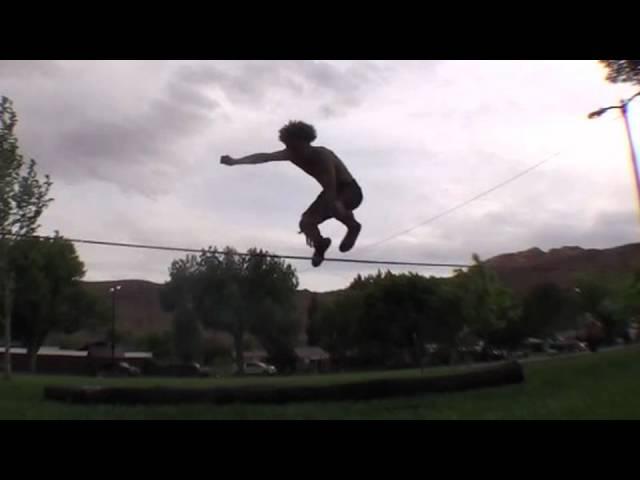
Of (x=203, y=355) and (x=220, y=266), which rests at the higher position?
(x=220, y=266)

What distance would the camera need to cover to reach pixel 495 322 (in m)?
16.8

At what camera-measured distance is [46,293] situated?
1942 cm

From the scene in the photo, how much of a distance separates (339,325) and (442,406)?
7.25 metres

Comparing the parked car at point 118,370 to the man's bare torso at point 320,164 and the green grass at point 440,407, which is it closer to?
the green grass at point 440,407

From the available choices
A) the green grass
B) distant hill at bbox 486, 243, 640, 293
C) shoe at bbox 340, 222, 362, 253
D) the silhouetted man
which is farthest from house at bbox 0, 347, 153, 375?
the silhouetted man

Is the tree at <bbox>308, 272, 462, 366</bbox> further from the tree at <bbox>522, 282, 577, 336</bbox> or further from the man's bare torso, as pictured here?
the man's bare torso

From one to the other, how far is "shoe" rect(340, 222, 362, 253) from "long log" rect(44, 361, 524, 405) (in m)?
2.65

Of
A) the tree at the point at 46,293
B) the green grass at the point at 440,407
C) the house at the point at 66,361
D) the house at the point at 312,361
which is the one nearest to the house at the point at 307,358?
the house at the point at 312,361

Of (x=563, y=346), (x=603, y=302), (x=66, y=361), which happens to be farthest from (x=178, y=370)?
(x=563, y=346)

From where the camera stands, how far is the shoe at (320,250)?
5406 mm

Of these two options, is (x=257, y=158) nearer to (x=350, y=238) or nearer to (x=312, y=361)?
(x=350, y=238)

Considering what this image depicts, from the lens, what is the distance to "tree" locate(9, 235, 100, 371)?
533 inches
